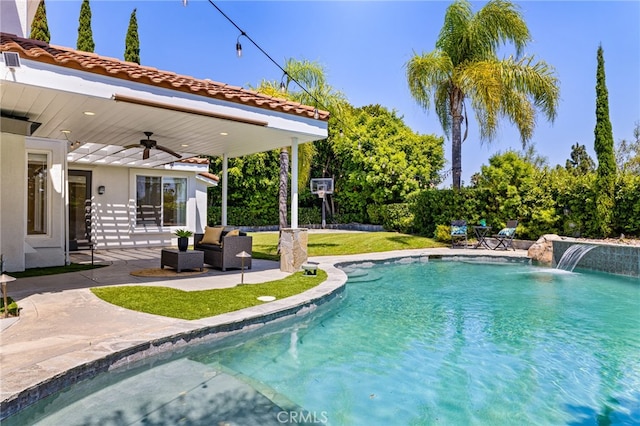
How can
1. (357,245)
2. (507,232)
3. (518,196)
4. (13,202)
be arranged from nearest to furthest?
1. (13,202)
2. (507,232)
3. (518,196)
4. (357,245)

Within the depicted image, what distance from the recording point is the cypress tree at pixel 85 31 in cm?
2159

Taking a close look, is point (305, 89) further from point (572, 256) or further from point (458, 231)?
point (572, 256)

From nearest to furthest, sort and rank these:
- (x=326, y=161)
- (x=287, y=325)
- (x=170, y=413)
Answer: (x=170, y=413) < (x=287, y=325) < (x=326, y=161)

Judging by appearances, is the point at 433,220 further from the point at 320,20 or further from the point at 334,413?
the point at 334,413

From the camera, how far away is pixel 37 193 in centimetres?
936

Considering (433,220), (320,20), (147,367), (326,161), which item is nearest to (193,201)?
(320,20)

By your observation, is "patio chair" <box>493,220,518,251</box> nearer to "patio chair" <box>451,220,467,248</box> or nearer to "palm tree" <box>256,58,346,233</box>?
"patio chair" <box>451,220,467,248</box>

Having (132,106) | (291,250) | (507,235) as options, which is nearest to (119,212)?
(291,250)

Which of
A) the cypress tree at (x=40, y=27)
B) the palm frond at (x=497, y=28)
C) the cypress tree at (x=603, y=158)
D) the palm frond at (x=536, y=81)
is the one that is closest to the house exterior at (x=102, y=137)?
the palm frond at (x=536, y=81)

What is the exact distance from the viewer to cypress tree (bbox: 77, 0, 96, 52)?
70.8 feet

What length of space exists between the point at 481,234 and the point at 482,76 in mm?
6291

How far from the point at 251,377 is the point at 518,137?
15.4m

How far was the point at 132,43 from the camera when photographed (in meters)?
22.7

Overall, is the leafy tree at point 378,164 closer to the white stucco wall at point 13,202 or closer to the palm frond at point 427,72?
the palm frond at point 427,72
